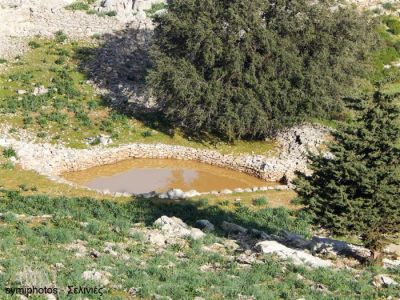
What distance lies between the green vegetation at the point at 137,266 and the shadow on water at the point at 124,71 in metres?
15.5

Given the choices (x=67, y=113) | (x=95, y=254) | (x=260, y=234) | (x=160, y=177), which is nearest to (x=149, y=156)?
(x=160, y=177)

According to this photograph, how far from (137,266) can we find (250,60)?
2211 centimetres

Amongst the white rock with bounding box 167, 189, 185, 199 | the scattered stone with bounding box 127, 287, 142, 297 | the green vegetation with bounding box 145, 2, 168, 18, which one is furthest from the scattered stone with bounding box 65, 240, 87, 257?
the green vegetation with bounding box 145, 2, 168, 18

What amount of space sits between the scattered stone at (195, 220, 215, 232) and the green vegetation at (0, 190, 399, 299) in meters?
0.56

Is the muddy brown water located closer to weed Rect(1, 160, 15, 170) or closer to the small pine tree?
weed Rect(1, 160, 15, 170)

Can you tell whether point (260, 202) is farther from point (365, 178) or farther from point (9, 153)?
point (9, 153)

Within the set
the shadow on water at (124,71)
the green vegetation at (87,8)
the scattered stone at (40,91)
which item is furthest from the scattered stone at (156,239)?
the green vegetation at (87,8)

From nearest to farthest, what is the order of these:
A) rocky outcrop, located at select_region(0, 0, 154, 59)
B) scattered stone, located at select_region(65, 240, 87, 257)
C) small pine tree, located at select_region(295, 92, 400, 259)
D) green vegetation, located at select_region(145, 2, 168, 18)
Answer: scattered stone, located at select_region(65, 240, 87, 257) → small pine tree, located at select_region(295, 92, 400, 259) → rocky outcrop, located at select_region(0, 0, 154, 59) → green vegetation, located at select_region(145, 2, 168, 18)

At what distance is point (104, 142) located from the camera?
3838 cm

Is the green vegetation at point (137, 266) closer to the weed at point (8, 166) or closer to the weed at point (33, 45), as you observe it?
the weed at point (8, 166)

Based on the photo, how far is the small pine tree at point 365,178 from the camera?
70.2 ft

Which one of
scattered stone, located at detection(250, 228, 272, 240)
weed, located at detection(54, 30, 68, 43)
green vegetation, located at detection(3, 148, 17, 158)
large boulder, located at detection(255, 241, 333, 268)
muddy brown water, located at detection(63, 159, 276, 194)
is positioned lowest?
muddy brown water, located at detection(63, 159, 276, 194)

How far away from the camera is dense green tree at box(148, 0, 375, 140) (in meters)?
38.1

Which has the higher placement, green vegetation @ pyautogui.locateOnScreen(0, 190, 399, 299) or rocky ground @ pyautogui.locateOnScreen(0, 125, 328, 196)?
green vegetation @ pyautogui.locateOnScreen(0, 190, 399, 299)
